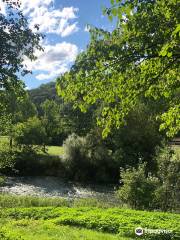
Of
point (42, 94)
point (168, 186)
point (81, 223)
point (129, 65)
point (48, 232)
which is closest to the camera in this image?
point (129, 65)

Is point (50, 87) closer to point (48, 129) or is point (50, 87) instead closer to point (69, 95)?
point (48, 129)

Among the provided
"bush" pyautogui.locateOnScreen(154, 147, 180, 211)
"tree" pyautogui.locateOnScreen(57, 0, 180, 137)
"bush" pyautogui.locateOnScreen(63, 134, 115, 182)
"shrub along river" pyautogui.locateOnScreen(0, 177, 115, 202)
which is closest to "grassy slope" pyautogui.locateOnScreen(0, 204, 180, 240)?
"bush" pyautogui.locateOnScreen(154, 147, 180, 211)

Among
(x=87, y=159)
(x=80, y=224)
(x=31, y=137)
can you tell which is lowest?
(x=80, y=224)

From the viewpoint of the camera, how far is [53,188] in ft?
123

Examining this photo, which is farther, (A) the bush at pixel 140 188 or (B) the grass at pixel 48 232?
(A) the bush at pixel 140 188

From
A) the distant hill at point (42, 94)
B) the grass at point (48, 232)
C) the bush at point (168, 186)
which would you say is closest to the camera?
the grass at point (48, 232)

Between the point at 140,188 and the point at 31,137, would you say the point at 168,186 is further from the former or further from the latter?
the point at 31,137

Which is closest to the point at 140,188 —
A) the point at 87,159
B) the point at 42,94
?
the point at 87,159

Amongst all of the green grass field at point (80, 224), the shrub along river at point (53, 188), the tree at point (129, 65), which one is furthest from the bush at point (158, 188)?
the tree at point (129, 65)

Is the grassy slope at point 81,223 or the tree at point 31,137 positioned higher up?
the tree at point 31,137

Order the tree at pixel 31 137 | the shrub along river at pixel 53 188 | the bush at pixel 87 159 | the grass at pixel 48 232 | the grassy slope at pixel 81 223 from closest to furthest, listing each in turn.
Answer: the grass at pixel 48 232 → the grassy slope at pixel 81 223 → the shrub along river at pixel 53 188 → the bush at pixel 87 159 → the tree at pixel 31 137

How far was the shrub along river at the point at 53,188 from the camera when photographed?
113 feet

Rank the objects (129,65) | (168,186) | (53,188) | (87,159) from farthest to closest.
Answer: (87,159)
(53,188)
(168,186)
(129,65)

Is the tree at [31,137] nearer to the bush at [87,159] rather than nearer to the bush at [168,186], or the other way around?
the bush at [87,159]
